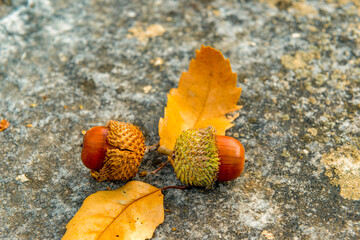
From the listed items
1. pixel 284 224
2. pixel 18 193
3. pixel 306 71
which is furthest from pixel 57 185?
pixel 306 71

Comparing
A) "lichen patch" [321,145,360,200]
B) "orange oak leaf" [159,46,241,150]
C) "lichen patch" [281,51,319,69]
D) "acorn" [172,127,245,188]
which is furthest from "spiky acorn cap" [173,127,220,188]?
"lichen patch" [281,51,319,69]

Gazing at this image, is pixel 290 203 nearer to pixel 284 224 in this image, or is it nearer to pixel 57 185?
pixel 284 224

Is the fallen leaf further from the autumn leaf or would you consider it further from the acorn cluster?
the autumn leaf

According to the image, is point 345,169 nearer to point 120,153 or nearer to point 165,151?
point 165,151

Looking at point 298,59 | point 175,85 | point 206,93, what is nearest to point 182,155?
point 206,93

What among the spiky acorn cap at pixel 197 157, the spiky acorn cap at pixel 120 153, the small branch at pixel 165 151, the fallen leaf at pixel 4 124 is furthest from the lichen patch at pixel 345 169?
the fallen leaf at pixel 4 124

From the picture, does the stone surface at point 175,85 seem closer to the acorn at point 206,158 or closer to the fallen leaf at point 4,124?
the fallen leaf at point 4,124
